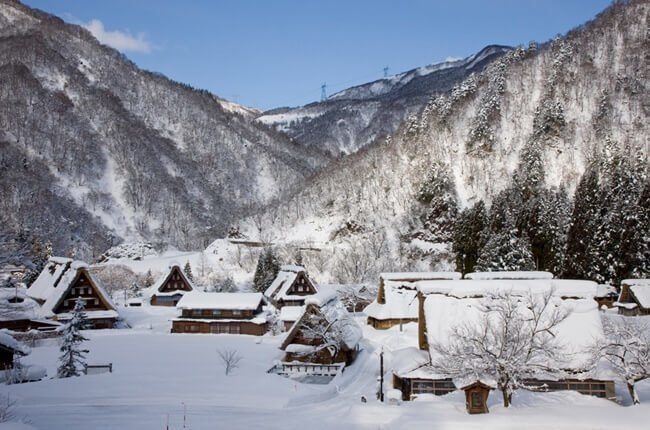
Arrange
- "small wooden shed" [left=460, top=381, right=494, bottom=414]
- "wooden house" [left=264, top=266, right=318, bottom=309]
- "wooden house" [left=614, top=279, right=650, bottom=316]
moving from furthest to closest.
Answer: "wooden house" [left=264, top=266, right=318, bottom=309], "wooden house" [left=614, top=279, right=650, bottom=316], "small wooden shed" [left=460, top=381, right=494, bottom=414]

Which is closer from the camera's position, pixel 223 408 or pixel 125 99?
pixel 223 408

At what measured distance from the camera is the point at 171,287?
64188 mm

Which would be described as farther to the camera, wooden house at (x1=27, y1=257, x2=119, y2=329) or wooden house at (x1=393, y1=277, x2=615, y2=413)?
wooden house at (x1=27, y1=257, x2=119, y2=329)

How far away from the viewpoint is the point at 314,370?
30.5 m

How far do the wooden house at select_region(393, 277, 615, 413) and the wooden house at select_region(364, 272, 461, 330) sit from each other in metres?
16.1

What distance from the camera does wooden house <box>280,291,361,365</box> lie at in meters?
31.8

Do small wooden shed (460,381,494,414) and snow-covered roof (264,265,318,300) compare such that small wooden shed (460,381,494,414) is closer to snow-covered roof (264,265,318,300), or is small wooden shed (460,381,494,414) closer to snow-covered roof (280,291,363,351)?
snow-covered roof (280,291,363,351)

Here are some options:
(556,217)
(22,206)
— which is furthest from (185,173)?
(556,217)

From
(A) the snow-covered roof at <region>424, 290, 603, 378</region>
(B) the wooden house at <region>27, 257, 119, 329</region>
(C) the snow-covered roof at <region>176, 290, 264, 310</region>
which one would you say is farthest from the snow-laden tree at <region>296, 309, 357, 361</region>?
(B) the wooden house at <region>27, 257, 119, 329</region>

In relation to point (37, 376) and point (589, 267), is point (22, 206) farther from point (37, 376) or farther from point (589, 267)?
point (589, 267)

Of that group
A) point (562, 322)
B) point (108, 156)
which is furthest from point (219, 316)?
point (108, 156)

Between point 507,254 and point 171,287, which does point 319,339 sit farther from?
point 171,287

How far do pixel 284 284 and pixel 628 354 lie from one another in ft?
137

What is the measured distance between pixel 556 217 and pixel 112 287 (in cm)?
6405
